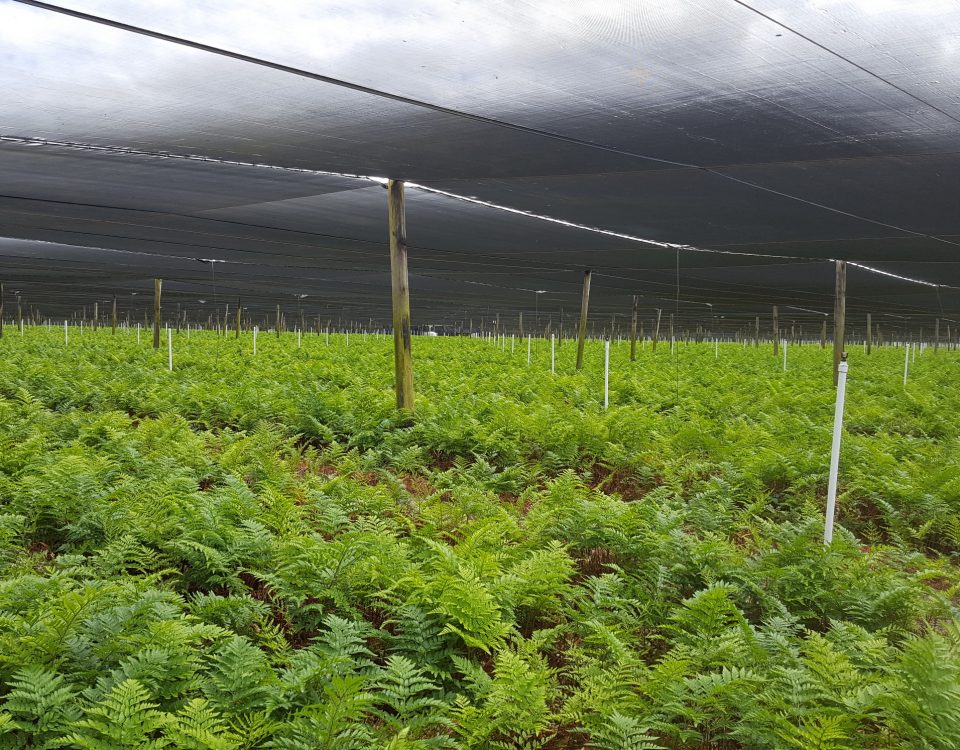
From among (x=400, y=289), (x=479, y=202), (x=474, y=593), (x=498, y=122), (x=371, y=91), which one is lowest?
(x=474, y=593)

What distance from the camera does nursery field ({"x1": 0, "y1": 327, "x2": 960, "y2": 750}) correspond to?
3.24 metres

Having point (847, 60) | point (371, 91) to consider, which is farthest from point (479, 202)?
point (847, 60)

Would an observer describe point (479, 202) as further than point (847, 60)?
Yes

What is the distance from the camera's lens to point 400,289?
10.5m

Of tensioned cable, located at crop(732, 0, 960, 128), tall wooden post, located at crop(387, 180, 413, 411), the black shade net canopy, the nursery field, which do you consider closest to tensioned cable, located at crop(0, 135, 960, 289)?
the black shade net canopy

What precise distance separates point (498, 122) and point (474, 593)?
4328mm

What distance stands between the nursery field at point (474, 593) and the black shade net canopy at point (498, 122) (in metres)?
3.23

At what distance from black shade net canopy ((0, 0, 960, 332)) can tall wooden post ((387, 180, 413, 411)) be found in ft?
1.28

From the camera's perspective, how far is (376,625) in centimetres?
460

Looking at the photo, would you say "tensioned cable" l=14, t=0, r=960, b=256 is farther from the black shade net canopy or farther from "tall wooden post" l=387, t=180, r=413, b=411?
"tall wooden post" l=387, t=180, r=413, b=411

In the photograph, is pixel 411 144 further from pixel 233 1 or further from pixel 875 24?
pixel 875 24

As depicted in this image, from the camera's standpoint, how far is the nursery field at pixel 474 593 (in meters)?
3.24

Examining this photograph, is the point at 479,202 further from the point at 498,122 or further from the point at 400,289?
the point at 498,122

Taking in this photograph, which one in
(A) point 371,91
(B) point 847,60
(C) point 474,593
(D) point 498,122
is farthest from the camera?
(D) point 498,122
